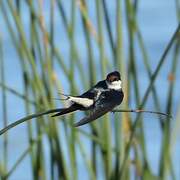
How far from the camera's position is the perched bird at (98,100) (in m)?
1.10

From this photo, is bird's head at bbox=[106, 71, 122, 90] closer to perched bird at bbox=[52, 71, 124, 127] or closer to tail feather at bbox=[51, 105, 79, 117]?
perched bird at bbox=[52, 71, 124, 127]

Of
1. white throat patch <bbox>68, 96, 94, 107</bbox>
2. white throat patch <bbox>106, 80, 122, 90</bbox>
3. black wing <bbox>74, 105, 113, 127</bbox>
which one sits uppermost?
white throat patch <bbox>106, 80, 122, 90</bbox>

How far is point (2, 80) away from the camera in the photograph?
1.89m

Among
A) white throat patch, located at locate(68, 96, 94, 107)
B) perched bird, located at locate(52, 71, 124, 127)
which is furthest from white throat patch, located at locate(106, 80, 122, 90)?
white throat patch, located at locate(68, 96, 94, 107)

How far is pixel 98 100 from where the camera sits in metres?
1.19

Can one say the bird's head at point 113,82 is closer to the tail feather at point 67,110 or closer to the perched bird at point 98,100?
the perched bird at point 98,100

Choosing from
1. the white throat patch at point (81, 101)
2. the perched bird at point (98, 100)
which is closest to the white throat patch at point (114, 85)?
the perched bird at point (98, 100)

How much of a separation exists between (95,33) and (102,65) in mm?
236

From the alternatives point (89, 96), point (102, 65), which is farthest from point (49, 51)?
point (89, 96)

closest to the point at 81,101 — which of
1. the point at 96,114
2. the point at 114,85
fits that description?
the point at 96,114

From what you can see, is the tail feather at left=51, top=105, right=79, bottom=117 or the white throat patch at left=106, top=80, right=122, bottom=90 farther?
the white throat patch at left=106, top=80, right=122, bottom=90

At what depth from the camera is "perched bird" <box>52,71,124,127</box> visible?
1.10 m

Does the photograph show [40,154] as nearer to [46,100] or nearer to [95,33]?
[46,100]

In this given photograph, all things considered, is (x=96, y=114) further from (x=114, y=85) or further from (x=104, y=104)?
(x=114, y=85)
